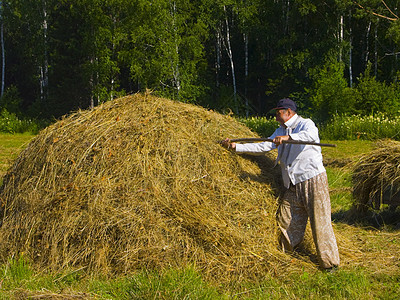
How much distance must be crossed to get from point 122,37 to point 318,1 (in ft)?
36.2

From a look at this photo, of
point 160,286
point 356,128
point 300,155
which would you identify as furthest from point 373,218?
point 356,128

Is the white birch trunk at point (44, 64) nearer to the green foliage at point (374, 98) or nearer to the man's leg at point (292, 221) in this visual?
the green foliage at point (374, 98)

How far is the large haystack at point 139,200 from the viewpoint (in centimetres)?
502

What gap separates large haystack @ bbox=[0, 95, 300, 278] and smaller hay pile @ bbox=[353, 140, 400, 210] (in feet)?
5.79

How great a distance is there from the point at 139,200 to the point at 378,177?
3.37m

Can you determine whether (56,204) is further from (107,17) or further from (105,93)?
(107,17)

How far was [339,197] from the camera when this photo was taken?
346 inches

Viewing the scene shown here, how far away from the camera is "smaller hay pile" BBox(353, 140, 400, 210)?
6.63 metres

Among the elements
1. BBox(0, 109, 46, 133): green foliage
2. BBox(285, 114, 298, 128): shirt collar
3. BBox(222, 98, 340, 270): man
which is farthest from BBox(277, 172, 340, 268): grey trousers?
BBox(0, 109, 46, 133): green foliage

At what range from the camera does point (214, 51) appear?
119 feet

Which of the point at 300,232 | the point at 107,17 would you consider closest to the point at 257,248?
the point at 300,232

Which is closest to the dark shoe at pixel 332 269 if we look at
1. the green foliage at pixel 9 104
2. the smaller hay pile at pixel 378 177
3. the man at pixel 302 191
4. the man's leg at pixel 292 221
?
the man at pixel 302 191

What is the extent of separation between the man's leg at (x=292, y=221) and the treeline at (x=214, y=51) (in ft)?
57.0

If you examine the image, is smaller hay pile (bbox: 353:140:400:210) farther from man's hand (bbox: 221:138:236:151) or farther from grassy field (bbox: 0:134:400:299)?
man's hand (bbox: 221:138:236:151)
